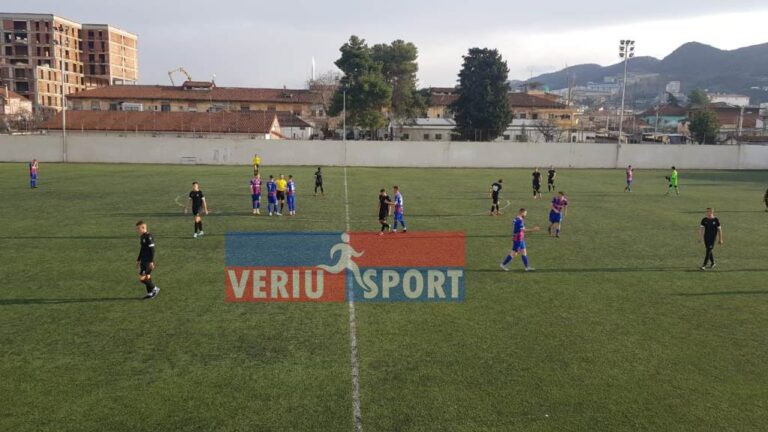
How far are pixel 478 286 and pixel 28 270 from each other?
11845mm

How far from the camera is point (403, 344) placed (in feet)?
32.9

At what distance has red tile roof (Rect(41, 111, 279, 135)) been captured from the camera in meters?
63.3

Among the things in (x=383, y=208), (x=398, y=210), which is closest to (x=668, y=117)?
(x=398, y=210)

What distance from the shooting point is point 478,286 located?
44.7ft

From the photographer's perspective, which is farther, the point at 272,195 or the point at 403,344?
the point at 272,195

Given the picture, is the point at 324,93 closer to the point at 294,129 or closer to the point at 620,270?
the point at 294,129

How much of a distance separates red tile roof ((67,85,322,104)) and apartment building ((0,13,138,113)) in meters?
14.6

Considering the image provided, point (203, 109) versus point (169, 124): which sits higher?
point (203, 109)

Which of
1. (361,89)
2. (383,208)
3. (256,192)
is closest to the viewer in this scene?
(383,208)

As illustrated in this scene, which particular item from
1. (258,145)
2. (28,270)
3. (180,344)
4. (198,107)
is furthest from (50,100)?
(180,344)

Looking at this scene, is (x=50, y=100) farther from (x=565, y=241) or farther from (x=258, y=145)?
(x=565, y=241)

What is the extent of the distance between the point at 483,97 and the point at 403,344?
200 feet

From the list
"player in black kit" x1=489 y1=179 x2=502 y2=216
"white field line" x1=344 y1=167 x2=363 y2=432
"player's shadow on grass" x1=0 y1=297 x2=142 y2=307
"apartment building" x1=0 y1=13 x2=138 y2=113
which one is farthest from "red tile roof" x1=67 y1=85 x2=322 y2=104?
"white field line" x1=344 y1=167 x2=363 y2=432
